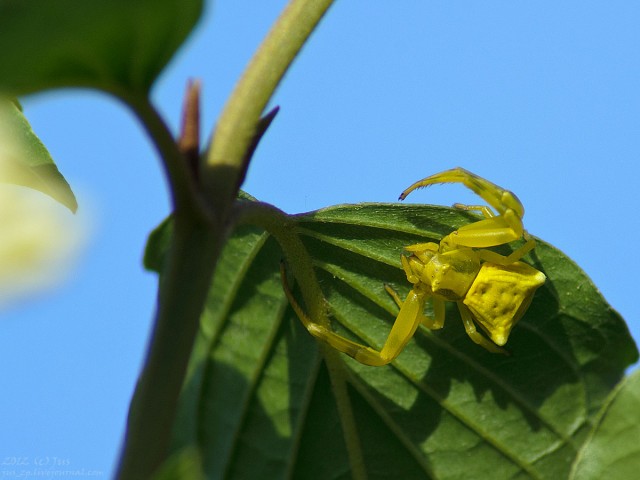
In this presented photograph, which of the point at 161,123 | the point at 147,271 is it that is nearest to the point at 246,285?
the point at 147,271

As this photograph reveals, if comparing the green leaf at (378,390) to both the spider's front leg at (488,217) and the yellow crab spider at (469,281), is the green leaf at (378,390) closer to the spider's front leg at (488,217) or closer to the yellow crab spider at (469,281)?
the yellow crab spider at (469,281)

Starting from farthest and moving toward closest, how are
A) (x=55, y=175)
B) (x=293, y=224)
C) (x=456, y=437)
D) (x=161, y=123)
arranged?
1. (x=456, y=437)
2. (x=293, y=224)
3. (x=55, y=175)
4. (x=161, y=123)

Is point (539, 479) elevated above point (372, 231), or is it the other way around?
point (372, 231)

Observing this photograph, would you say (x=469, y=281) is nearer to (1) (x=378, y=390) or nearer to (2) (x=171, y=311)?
(1) (x=378, y=390)

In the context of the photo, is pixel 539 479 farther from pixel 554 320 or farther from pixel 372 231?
pixel 372 231

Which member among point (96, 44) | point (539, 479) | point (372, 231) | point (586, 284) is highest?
point (96, 44)

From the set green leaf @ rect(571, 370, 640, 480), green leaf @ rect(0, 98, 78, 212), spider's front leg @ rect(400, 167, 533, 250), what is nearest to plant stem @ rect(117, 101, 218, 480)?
green leaf @ rect(0, 98, 78, 212)

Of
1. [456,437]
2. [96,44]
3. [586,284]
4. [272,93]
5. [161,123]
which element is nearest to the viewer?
[96,44]
